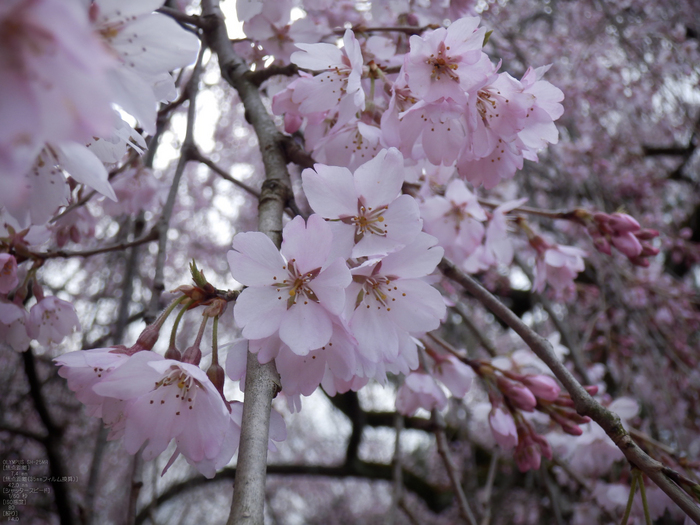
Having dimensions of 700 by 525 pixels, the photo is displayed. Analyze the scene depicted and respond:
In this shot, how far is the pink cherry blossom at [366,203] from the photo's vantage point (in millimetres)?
771

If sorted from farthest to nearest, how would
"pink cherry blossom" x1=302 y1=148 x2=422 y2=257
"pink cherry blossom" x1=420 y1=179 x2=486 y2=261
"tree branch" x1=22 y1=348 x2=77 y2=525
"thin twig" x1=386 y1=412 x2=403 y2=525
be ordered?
"tree branch" x1=22 y1=348 x2=77 y2=525 → "thin twig" x1=386 y1=412 x2=403 y2=525 → "pink cherry blossom" x1=420 y1=179 x2=486 y2=261 → "pink cherry blossom" x1=302 y1=148 x2=422 y2=257

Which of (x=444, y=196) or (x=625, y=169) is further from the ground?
(x=444, y=196)

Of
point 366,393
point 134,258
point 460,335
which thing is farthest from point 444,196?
point 366,393

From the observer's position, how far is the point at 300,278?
73cm

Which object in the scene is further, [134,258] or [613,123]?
[613,123]

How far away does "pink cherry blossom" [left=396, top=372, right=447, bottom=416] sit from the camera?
4.06 feet

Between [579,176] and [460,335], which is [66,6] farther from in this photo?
[579,176]

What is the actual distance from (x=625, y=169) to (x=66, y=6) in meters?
4.64

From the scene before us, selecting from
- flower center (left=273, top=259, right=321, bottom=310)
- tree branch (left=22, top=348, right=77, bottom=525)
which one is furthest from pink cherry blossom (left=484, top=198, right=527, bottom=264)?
tree branch (left=22, top=348, right=77, bottom=525)

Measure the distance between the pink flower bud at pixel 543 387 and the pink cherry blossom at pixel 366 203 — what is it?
23.1 inches

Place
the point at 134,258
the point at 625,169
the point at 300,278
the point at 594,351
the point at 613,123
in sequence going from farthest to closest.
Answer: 1. the point at 613,123
2. the point at 625,169
3. the point at 594,351
4. the point at 134,258
5. the point at 300,278

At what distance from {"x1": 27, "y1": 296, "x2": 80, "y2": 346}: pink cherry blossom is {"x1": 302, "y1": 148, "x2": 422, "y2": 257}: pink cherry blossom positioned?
32.1 inches

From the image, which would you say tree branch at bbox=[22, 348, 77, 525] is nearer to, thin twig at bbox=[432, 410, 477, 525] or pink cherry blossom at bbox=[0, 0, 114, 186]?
thin twig at bbox=[432, 410, 477, 525]

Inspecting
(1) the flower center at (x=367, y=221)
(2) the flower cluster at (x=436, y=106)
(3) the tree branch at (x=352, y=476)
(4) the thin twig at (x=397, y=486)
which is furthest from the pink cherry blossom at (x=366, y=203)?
(3) the tree branch at (x=352, y=476)
